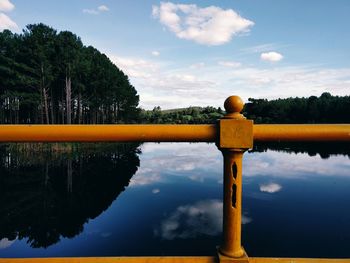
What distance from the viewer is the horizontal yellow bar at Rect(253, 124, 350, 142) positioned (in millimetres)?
1534

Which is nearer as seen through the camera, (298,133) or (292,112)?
(298,133)

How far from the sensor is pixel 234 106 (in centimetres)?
152

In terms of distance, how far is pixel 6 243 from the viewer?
8336mm

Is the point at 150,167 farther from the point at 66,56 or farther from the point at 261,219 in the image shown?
the point at 66,56

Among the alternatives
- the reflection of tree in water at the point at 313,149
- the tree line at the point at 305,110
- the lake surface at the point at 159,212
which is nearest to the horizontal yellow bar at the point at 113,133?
the lake surface at the point at 159,212

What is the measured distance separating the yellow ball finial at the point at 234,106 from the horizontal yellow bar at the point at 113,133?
0.38 ft

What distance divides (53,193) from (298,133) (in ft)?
42.7

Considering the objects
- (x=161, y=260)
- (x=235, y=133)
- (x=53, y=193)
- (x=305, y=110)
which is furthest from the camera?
(x=305, y=110)

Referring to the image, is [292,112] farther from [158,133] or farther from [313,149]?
[158,133]

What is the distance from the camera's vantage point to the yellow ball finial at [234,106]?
151cm

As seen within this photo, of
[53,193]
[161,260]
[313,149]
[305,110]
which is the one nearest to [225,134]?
[161,260]

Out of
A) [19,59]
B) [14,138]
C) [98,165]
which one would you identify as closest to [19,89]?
[19,59]

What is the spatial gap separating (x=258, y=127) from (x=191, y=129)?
0.36 metres

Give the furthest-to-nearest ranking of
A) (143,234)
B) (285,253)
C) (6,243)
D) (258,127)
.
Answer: (143,234)
(6,243)
(285,253)
(258,127)
